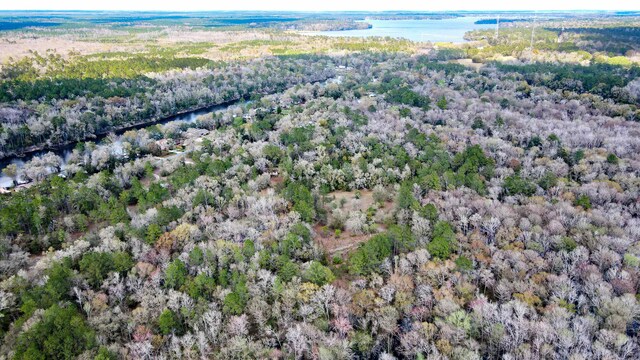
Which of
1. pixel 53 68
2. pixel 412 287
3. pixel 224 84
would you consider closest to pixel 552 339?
pixel 412 287

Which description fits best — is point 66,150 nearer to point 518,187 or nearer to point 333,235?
point 333,235

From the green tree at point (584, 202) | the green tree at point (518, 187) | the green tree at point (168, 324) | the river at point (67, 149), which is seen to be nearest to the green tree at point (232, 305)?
the green tree at point (168, 324)

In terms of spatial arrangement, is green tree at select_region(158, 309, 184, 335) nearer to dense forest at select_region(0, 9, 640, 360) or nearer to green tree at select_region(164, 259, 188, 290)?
dense forest at select_region(0, 9, 640, 360)

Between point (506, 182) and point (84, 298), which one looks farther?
point (506, 182)

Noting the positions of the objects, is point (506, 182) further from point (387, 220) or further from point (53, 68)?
point (53, 68)

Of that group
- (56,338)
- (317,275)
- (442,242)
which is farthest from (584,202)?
(56,338)

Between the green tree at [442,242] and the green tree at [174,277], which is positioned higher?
the green tree at [442,242]

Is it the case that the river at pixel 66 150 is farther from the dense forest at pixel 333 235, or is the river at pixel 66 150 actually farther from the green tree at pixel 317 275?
the green tree at pixel 317 275

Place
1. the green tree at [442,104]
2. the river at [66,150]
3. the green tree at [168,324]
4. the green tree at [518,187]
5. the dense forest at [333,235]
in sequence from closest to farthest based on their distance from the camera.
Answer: the dense forest at [333,235] < the green tree at [168,324] < the green tree at [518,187] < the river at [66,150] < the green tree at [442,104]

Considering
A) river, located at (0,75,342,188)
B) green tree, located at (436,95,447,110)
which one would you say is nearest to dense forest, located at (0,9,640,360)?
green tree, located at (436,95,447,110)
